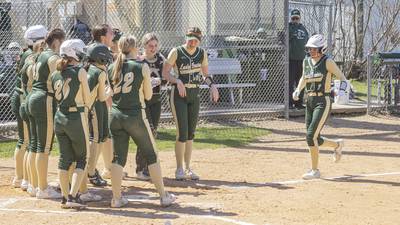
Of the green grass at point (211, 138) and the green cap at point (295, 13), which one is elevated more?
the green cap at point (295, 13)

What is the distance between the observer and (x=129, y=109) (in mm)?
7289

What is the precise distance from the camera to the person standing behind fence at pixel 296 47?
15883 mm

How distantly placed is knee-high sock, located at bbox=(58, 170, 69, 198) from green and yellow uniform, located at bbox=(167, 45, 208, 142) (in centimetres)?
212

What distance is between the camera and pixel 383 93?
57.9 ft

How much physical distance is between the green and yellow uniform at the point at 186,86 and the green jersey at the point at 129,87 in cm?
164

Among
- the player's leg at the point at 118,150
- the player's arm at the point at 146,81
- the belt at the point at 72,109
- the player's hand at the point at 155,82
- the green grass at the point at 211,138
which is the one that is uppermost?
the player's arm at the point at 146,81

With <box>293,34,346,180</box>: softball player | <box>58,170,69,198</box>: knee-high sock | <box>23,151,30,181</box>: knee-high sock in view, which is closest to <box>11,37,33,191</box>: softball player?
<box>23,151,30,181</box>: knee-high sock

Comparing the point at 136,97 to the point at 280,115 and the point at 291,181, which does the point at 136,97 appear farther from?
the point at 280,115

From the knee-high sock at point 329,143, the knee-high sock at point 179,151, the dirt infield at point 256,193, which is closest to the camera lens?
the dirt infield at point 256,193

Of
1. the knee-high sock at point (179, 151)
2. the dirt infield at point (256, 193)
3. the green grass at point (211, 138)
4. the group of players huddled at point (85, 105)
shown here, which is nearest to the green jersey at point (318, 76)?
the dirt infield at point (256, 193)

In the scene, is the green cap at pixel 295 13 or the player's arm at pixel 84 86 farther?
the green cap at pixel 295 13

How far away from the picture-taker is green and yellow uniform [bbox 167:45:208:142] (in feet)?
29.4

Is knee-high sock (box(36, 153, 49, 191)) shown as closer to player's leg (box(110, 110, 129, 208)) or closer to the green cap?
player's leg (box(110, 110, 129, 208))

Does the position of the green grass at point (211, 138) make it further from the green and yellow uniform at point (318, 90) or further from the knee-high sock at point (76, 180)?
the knee-high sock at point (76, 180)
